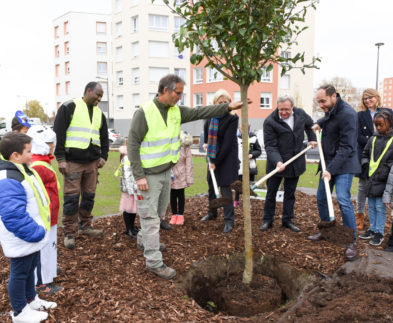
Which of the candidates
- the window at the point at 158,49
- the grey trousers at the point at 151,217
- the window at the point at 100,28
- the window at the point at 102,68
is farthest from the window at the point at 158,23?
the grey trousers at the point at 151,217

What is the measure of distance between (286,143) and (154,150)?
7.32ft

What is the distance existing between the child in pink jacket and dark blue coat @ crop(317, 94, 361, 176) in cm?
224

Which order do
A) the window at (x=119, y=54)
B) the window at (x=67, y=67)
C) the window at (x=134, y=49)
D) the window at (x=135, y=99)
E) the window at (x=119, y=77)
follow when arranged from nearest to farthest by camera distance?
the window at (x=134, y=49) < the window at (x=135, y=99) < the window at (x=119, y=54) < the window at (x=119, y=77) < the window at (x=67, y=67)

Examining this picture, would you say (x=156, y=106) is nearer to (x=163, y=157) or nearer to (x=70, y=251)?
(x=163, y=157)

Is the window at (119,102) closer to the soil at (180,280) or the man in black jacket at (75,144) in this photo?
the soil at (180,280)

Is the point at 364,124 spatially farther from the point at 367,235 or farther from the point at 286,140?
the point at 367,235

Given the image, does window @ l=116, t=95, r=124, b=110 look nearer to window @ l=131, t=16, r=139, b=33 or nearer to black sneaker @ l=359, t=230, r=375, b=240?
window @ l=131, t=16, r=139, b=33

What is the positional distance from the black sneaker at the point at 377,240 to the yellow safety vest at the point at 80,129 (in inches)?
162

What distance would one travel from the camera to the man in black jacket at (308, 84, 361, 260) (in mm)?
4320

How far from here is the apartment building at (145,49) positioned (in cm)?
3800

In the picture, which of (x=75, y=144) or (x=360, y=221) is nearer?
(x=75, y=144)

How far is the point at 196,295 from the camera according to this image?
12.9ft

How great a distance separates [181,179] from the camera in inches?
221

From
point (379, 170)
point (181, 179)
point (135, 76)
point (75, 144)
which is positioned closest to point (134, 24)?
point (135, 76)
